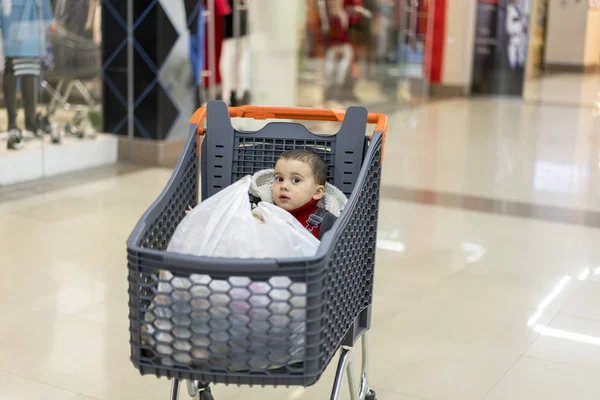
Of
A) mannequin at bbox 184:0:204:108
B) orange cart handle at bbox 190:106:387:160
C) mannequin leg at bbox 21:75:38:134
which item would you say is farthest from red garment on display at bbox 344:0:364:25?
orange cart handle at bbox 190:106:387:160

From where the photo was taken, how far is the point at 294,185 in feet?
7.14

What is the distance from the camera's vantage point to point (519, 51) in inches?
451

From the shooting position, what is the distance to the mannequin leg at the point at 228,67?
7188 millimetres

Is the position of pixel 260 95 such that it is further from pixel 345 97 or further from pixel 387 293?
pixel 387 293

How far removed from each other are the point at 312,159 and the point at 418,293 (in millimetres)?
1570

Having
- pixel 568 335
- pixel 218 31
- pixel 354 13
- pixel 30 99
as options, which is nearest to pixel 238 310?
pixel 568 335

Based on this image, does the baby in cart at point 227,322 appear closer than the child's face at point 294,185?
Yes

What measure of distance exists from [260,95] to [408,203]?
9.46 feet

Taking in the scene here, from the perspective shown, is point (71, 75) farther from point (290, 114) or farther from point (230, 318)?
A: point (230, 318)

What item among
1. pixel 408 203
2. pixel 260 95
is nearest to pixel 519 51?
pixel 260 95

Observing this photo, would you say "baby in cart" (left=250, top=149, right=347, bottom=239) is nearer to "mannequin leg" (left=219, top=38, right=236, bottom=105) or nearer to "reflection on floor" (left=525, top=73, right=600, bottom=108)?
"mannequin leg" (left=219, top=38, right=236, bottom=105)

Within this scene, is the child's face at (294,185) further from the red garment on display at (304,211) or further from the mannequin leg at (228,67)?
the mannequin leg at (228,67)

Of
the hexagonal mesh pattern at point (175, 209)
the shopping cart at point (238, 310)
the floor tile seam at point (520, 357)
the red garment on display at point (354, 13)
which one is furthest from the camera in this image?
the red garment on display at point (354, 13)

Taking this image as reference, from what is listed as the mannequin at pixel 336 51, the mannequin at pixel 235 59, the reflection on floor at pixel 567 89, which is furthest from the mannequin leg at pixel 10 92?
the reflection on floor at pixel 567 89
